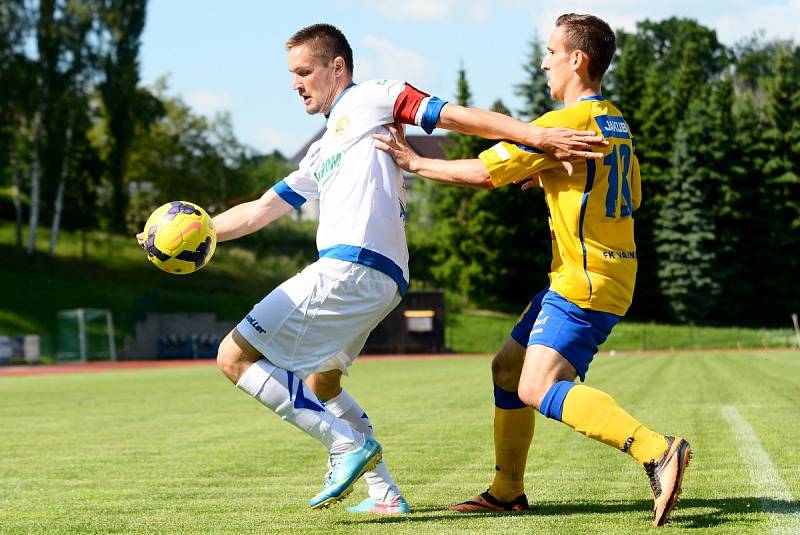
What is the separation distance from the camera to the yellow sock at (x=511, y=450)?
5770 mm

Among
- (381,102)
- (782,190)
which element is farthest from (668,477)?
(782,190)

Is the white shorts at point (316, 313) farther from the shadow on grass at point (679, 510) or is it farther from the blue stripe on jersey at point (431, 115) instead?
the shadow on grass at point (679, 510)

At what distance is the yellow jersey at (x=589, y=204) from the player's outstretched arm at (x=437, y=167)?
6 cm

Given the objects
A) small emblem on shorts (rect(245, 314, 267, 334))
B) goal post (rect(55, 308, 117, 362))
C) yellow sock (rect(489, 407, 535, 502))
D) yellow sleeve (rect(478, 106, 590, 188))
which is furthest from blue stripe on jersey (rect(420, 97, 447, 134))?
goal post (rect(55, 308, 117, 362))

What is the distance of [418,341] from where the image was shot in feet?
166

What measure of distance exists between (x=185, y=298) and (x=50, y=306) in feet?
21.2

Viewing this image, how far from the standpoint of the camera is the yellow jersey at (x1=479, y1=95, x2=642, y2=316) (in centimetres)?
506

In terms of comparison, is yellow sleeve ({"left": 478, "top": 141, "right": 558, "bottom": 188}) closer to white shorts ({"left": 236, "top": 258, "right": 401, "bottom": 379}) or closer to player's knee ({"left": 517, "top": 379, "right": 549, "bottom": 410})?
white shorts ({"left": 236, "top": 258, "right": 401, "bottom": 379})

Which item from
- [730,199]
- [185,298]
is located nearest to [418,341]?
[185,298]

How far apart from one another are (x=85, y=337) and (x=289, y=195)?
43.6m

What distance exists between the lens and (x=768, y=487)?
617cm

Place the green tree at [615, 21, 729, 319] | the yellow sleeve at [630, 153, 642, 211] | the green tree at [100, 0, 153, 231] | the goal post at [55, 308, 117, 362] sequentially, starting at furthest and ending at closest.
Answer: the green tree at [615, 21, 729, 319]
the green tree at [100, 0, 153, 231]
the goal post at [55, 308, 117, 362]
the yellow sleeve at [630, 153, 642, 211]

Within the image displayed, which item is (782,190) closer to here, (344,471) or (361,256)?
(361,256)

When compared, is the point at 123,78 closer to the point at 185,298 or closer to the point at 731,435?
the point at 185,298
